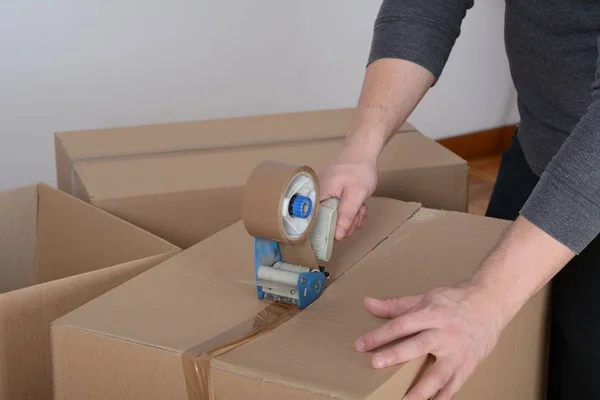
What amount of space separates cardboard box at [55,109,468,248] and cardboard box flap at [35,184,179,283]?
0.04 metres

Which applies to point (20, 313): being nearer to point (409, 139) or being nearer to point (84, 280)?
point (84, 280)

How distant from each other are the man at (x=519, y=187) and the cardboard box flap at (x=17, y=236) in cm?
53

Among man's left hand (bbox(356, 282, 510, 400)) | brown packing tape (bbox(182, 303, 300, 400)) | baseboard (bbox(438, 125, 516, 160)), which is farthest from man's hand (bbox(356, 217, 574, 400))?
baseboard (bbox(438, 125, 516, 160))

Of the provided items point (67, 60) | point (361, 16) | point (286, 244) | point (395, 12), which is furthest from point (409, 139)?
point (361, 16)

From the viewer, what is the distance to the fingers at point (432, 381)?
740 mm

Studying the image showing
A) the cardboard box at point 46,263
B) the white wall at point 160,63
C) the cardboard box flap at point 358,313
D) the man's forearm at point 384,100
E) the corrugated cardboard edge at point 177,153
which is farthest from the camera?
the white wall at point 160,63

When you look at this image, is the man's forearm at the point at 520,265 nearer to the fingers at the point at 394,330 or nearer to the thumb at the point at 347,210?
the fingers at the point at 394,330

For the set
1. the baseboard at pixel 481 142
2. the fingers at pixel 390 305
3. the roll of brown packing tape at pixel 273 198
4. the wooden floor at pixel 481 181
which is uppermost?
the roll of brown packing tape at pixel 273 198

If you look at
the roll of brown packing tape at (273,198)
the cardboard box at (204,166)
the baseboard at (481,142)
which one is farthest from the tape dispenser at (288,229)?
the baseboard at (481,142)

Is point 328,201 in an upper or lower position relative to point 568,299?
upper

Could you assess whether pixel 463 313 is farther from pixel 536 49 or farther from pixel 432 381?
pixel 536 49

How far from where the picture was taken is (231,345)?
2.56 feet

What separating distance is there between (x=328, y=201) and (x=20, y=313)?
1.26ft

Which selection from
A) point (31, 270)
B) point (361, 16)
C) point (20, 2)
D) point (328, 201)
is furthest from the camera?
point (361, 16)
